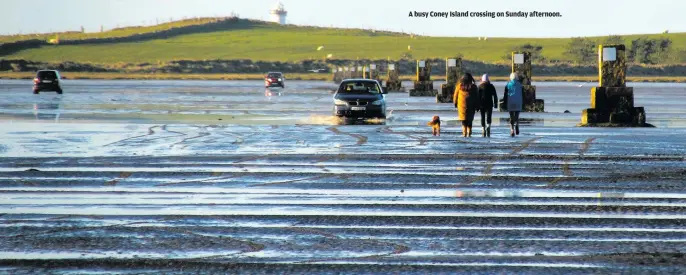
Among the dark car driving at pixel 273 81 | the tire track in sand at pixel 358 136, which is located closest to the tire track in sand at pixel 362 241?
the tire track in sand at pixel 358 136

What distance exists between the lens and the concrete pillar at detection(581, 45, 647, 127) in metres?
34.1

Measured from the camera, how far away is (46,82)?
6912 centimetres

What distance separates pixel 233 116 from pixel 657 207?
1093 inches

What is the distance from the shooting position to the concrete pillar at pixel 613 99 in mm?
34094

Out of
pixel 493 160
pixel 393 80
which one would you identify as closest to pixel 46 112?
pixel 493 160

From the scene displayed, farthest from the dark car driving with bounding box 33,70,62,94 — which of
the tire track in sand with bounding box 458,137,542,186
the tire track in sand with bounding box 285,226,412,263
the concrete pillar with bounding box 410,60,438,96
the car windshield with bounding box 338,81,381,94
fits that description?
the tire track in sand with bounding box 285,226,412,263

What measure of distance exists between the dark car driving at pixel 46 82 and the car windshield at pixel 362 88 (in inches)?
1216

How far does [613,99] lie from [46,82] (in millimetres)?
40987

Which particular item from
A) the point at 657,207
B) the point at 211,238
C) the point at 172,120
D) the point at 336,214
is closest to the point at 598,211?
the point at 657,207

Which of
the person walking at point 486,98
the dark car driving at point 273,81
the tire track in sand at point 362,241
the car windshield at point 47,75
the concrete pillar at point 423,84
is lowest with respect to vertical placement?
the dark car driving at point 273,81

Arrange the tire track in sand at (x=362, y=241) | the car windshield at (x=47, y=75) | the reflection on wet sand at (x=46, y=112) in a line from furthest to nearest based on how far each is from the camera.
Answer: the car windshield at (x=47, y=75)
the reflection on wet sand at (x=46, y=112)
the tire track in sand at (x=362, y=241)

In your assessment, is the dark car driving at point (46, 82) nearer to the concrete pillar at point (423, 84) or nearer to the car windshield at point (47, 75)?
the car windshield at point (47, 75)

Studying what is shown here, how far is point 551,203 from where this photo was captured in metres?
14.5

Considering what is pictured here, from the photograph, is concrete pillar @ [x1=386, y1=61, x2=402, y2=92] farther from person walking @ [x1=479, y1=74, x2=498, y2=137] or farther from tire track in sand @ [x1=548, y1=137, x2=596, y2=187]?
tire track in sand @ [x1=548, y1=137, x2=596, y2=187]
